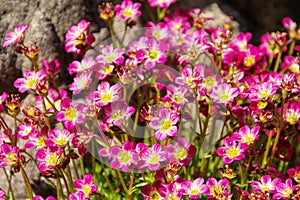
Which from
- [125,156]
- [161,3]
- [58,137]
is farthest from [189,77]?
[161,3]

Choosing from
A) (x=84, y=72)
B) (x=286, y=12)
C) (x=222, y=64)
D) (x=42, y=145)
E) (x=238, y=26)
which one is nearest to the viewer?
(x=42, y=145)

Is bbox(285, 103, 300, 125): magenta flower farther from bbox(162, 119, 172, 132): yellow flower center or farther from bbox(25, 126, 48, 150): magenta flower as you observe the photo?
bbox(25, 126, 48, 150): magenta flower

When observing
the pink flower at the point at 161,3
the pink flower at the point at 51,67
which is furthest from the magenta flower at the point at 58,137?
the pink flower at the point at 161,3

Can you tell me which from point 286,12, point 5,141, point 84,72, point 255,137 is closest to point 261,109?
point 255,137

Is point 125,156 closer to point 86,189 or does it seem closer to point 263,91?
point 86,189

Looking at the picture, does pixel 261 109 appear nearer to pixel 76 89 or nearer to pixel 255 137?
pixel 255 137

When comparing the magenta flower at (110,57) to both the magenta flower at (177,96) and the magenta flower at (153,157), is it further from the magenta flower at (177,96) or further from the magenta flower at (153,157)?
the magenta flower at (153,157)
